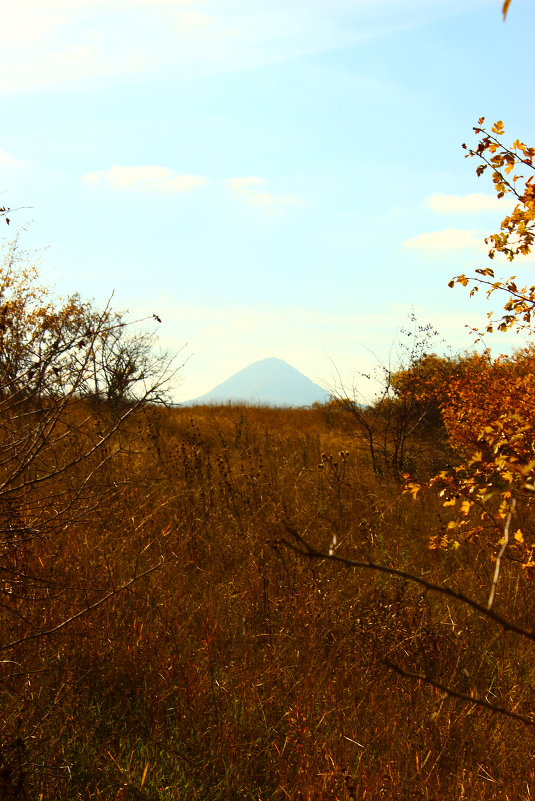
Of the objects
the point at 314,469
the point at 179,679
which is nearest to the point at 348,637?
the point at 179,679

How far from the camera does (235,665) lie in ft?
10.4

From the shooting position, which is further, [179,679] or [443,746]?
[179,679]

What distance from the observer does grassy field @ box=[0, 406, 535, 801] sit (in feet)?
7.95

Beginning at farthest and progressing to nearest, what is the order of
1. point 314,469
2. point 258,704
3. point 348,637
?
point 314,469 < point 348,637 < point 258,704

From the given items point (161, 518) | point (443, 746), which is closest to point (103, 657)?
point (443, 746)

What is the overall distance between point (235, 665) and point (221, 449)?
20.1ft

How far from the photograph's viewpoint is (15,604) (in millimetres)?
3240

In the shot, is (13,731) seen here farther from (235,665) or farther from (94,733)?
(235,665)

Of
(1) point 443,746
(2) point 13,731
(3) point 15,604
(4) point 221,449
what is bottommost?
(1) point 443,746

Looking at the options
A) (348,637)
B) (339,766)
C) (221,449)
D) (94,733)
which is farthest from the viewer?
(221,449)

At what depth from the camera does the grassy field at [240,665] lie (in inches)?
95.4

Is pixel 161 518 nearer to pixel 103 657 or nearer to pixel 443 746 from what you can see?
pixel 103 657

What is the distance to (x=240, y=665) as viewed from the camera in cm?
319

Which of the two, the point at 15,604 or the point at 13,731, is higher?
the point at 15,604
